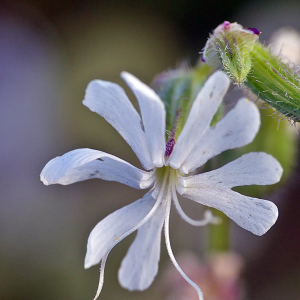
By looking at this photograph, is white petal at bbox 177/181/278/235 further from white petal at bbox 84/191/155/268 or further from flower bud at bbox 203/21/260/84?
flower bud at bbox 203/21/260/84

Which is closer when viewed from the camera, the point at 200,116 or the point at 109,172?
the point at 200,116

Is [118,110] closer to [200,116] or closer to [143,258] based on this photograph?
[200,116]

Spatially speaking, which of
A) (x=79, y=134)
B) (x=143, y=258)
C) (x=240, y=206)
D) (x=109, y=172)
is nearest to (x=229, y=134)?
(x=240, y=206)

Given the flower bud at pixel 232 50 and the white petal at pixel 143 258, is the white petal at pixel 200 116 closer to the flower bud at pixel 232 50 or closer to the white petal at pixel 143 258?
the flower bud at pixel 232 50

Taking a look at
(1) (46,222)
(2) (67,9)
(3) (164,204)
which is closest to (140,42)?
(2) (67,9)

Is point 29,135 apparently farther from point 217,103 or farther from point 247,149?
point 217,103

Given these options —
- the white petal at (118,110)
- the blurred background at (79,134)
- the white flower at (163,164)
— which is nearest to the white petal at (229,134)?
the white flower at (163,164)
